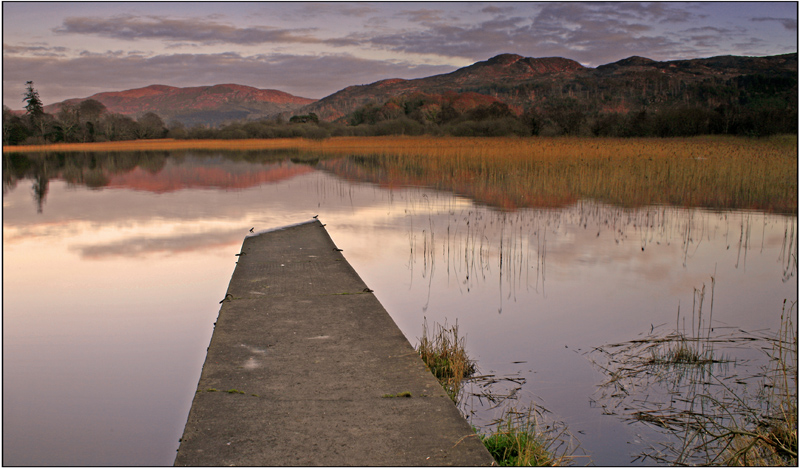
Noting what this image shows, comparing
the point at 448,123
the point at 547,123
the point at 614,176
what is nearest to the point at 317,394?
the point at 614,176

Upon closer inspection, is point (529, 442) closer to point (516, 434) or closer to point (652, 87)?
point (516, 434)

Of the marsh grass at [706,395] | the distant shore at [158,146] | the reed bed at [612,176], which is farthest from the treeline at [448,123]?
the marsh grass at [706,395]

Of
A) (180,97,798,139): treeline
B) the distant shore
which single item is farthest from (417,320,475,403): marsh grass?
the distant shore

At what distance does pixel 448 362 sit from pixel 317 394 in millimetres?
1262

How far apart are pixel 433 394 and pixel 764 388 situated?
95.0 inches

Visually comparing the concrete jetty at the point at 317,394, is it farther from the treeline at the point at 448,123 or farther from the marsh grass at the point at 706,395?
the treeline at the point at 448,123

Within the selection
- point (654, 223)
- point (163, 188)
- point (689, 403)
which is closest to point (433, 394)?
point (689, 403)

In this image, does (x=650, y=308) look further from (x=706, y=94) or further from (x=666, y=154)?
(x=706, y=94)

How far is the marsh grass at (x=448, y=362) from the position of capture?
14.1 ft

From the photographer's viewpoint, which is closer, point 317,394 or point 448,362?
point 317,394

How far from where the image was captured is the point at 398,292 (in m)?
6.93

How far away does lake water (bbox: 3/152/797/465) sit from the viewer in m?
3.94

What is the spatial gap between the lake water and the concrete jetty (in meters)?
0.40

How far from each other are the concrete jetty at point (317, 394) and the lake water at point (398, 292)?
0.40 m
